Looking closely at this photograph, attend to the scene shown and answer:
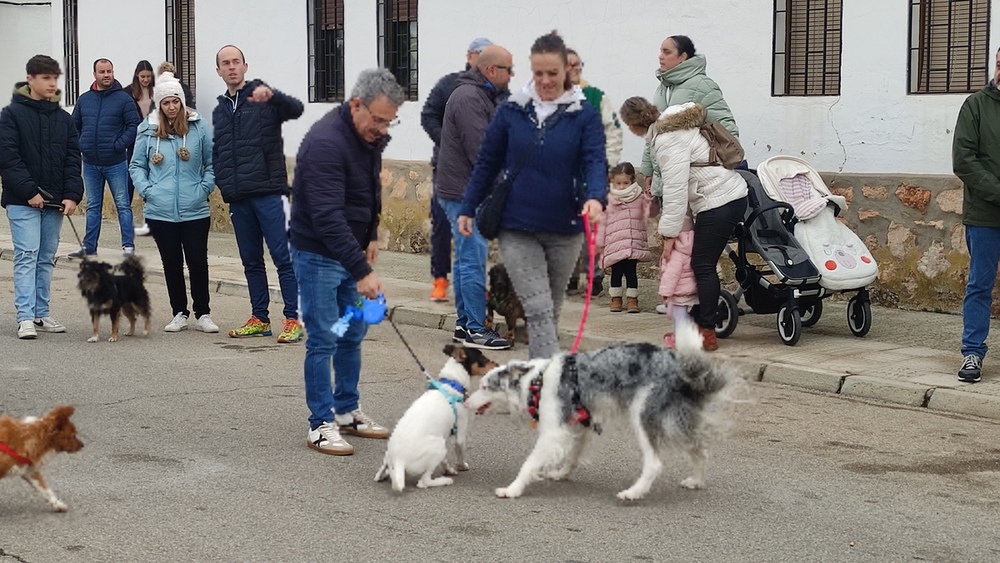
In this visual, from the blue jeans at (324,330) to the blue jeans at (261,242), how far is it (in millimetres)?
3274

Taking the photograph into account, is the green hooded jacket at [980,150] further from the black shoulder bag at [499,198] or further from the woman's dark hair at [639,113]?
the black shoulder bag at [499,198]

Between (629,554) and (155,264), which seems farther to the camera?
(155,264)

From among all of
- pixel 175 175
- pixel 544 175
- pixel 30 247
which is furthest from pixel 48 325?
pixel 544 175

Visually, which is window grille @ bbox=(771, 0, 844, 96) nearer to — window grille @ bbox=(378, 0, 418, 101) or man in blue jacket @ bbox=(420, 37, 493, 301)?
man in blue jacket @ bbox=(420, 37, 493, 301)


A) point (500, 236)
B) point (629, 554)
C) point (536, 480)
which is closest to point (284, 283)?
point (500, 236)

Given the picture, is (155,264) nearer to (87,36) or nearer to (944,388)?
(87,36)

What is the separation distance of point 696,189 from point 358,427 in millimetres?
3497

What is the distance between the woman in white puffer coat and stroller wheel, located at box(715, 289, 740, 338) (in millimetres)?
453

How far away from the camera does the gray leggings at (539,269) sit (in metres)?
7.14

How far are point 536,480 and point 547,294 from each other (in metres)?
1.06

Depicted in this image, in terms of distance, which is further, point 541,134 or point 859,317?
point 859,317

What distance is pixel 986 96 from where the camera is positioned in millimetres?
8820

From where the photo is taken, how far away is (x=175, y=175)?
436 inches

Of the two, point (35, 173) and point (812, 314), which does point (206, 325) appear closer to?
point (35, 173)
